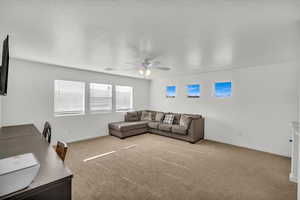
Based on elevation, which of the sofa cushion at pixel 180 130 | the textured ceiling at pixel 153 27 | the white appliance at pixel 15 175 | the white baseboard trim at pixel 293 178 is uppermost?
the textured ceiling at pixel 153 27

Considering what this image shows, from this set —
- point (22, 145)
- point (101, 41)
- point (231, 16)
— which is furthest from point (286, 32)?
point (22, 145)

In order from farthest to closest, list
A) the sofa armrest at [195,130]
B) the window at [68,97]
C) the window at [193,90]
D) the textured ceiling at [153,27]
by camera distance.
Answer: the window at [193,90]
the sofa armrest at [195,130]
the window at [68,97]
the textured ceiling at [153,27]

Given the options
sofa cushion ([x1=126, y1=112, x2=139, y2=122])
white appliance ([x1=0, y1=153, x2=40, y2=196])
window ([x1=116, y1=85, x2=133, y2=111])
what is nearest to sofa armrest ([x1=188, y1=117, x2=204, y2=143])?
sofa cushion ([x1=126, y1=112, x2=139, y2=122])

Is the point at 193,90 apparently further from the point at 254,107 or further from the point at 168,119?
the point at 254,107

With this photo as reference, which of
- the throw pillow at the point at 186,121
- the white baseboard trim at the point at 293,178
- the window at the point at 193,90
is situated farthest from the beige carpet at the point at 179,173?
the window at the point at 193,90

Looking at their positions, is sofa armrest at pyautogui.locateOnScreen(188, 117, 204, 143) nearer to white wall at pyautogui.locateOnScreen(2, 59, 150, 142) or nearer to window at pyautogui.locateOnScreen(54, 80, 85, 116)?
white wall at pyautogui.locateOnScreen(2, 59, 150, 142)

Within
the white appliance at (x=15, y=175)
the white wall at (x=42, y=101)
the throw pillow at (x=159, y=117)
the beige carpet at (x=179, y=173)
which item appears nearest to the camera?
the white appliance at (x=15, y=175)

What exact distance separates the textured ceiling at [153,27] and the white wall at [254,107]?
2.82ft

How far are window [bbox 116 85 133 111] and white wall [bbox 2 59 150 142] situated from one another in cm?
71

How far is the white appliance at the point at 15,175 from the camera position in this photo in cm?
78

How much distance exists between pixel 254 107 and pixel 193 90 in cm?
196

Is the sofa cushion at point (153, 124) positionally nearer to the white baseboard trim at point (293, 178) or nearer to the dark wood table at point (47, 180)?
the white baseboard trim at point (293, 178)

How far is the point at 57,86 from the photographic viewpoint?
411 cm

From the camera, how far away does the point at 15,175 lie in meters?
0.81
